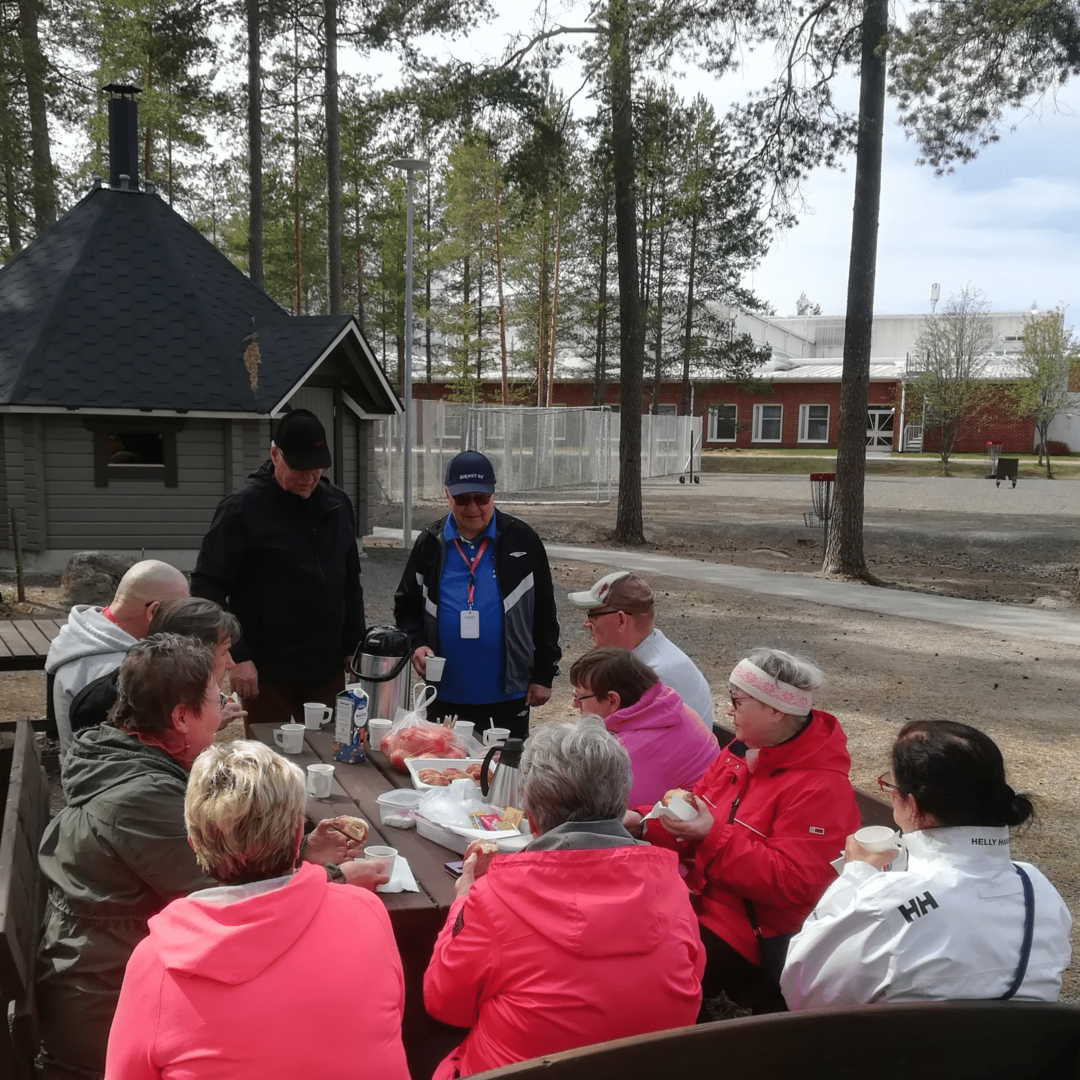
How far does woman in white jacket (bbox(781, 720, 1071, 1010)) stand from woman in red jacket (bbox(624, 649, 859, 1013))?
1.57 ft

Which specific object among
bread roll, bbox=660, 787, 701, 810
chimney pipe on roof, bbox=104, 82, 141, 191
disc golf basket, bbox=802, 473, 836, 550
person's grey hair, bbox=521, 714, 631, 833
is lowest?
disc golf basket, bbox=802, 473, 836, 550

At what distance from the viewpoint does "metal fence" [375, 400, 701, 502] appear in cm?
2445

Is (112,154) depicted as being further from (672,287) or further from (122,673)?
(672,287)

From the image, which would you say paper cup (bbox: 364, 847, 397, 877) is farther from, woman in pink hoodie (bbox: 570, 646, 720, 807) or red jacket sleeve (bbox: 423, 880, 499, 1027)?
woman in pink hoodie (bbox: 570, 646, 720, 807)

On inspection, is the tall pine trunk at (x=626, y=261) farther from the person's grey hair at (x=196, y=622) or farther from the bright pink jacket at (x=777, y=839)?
the bright pink jacket at (x=777, y=839)

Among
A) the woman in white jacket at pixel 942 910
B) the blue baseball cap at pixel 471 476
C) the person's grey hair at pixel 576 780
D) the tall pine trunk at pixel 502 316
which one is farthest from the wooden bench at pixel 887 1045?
the tall pine trunk at pixel 502 316

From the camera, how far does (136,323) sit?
1429 centimetres

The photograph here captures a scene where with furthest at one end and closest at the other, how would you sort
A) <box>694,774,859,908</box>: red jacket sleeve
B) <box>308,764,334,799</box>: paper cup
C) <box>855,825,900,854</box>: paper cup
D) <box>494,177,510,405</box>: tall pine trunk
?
<box>494,177,510,405</box>: tall pine trunk, <box>308,764,334,799</box>: paper cup, <box>694,774,859,908</box>: red jacket sleeve, <box>855,825,900,854</box>: paper cup

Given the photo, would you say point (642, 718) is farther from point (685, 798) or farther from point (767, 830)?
point (767, 830)

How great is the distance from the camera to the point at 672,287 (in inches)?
1673

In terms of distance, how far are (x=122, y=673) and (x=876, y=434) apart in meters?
55.7

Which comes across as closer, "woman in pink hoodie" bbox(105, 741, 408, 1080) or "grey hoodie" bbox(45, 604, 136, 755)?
"woman in pink hoodie" bbox(105, 741, 408, 1080)

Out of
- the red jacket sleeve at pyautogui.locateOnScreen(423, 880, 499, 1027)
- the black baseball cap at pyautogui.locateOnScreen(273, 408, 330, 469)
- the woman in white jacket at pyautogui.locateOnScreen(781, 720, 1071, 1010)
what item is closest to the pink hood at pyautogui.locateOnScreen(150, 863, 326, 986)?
the red jacket sleeve at pyautogui.locateOnScreen(423, 880, 499, 1027)

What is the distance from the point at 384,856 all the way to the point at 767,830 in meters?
1.08
